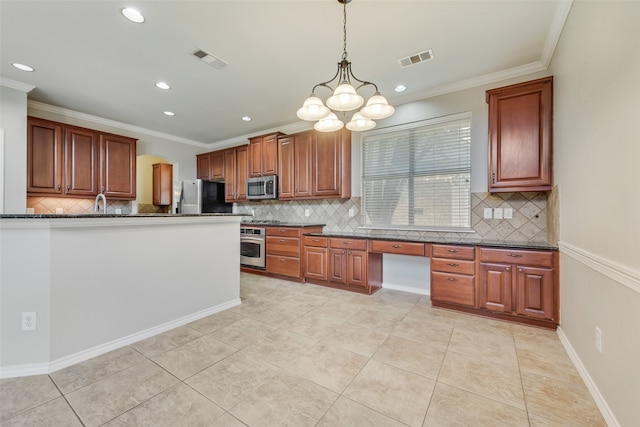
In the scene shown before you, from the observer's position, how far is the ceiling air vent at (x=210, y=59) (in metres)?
2.74

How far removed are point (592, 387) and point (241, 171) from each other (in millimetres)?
5431

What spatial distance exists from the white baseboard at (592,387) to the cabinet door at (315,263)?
2.62 m

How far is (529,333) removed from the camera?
8.01 feet

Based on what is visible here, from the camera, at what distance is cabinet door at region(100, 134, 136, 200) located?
440 cm

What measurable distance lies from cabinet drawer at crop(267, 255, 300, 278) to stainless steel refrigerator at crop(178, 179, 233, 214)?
6.91ft

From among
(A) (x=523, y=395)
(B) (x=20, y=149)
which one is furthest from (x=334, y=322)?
(B) (x=20, y=149)

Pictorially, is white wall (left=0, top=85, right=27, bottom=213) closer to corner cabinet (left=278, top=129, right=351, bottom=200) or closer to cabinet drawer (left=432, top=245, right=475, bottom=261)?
corner cabinet (left=278, top=129, right=351, bottom=200)

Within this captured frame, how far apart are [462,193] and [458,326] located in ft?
5.37

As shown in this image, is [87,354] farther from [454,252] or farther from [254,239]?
[454,252]

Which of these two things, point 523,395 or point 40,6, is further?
A: point 40,6

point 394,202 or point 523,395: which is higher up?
point 394,202

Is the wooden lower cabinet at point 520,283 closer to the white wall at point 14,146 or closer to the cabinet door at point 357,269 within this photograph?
the cabinet door at point 357,269

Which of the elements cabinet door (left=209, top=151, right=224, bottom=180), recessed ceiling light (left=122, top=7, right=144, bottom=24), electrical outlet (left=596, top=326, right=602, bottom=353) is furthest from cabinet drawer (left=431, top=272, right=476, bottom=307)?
cabinet door (left=209, top=151, right=224, bottom=180)

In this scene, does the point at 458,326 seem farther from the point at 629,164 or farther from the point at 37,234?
the point at 37,234
